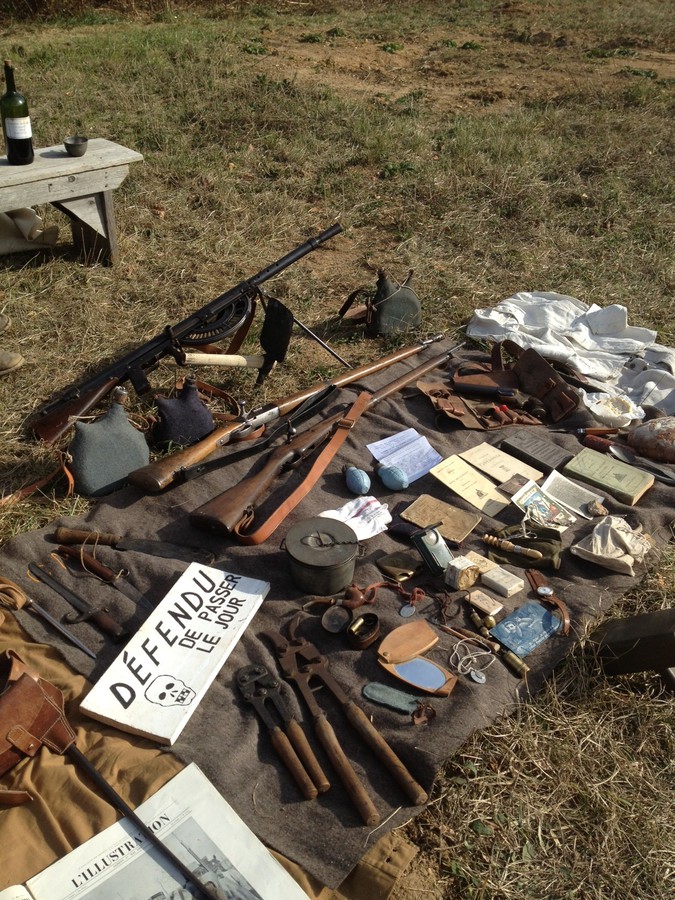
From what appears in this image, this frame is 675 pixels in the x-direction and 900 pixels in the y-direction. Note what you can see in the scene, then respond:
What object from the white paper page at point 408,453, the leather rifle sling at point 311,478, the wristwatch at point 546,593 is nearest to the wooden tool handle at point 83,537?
the leather rifle sling at point 311,478

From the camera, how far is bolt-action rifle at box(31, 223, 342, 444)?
4.49 meters

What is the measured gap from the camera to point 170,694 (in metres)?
3.09

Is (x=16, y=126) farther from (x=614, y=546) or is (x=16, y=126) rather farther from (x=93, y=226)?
(x=614, y=546)

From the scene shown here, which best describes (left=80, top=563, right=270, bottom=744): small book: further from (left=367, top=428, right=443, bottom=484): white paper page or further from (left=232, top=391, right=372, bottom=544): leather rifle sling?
(left=367, top=428, right=443, bottom=484): white paper page

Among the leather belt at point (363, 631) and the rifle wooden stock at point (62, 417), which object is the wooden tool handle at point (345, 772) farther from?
the rifle wooden stock at point (62, 417)

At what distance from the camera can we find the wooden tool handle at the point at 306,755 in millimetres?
2794

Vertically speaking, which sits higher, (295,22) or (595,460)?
(295,22)

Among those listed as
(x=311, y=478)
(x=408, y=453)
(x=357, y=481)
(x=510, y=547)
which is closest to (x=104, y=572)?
(x=311, y=478)

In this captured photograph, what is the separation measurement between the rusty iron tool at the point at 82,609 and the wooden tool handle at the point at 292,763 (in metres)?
0.91

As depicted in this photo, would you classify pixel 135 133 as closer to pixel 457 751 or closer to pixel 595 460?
pixel 595 460

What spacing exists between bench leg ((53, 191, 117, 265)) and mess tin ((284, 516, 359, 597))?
398cm

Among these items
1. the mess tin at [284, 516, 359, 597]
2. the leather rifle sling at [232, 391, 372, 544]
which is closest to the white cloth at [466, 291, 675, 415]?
the leather rifle sling at [232, 391, 372, 544]

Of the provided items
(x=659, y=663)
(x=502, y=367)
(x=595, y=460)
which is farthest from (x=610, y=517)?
(x=502, y=367)

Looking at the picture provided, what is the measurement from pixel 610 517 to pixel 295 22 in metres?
14.7
